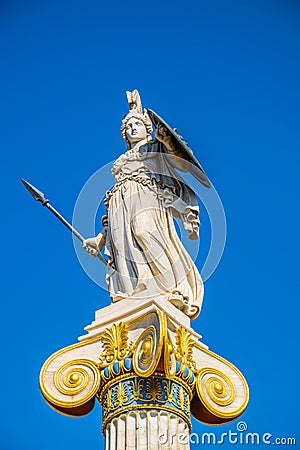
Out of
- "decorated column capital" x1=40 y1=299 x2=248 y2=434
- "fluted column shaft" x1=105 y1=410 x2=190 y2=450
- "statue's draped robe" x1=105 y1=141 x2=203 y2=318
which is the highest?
"statue's draped robe" x1=105 y1=141 x2=203 y2=318

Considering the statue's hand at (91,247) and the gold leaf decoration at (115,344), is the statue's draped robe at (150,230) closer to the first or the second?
the statue's hand at (91,247)

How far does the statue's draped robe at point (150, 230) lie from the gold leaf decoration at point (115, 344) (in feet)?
2.56

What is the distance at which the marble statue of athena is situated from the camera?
23.4 metres

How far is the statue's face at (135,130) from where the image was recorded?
25.7 meters

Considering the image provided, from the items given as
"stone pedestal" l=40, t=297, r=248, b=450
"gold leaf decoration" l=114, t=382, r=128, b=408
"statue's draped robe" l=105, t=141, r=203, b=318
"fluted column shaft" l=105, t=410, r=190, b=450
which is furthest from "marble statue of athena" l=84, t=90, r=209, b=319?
"fluted column shaft" l=105, t=410, r=190, b=450

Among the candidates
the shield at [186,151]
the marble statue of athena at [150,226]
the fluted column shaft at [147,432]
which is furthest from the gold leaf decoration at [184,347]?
the shield at [186,151]

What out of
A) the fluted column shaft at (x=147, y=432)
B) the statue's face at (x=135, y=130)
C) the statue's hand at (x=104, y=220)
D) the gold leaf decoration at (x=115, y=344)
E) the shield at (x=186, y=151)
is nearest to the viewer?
the fluted column shaft at (x=147, y=432)

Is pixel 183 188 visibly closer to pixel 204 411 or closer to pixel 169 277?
pixel 169 277

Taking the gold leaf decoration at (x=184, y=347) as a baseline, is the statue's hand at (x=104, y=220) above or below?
above

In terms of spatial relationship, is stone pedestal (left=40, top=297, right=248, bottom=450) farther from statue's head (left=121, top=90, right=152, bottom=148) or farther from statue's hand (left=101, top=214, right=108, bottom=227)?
statue's head (left=121, top=90, right=152, bottom=148)

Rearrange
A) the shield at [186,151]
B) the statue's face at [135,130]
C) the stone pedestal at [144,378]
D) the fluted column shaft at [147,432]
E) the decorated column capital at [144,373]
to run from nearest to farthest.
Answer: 1. the fluted column shaft at [147,432]
2. the stone pedestal at [144,378]
3. the decorated column capital at [144,373]
4. the shield at [186,151]
5. the statue's face at [135,130]

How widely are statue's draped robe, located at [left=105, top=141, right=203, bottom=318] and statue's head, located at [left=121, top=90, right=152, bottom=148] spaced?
474 millimetres

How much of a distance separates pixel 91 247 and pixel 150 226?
66.1 inches

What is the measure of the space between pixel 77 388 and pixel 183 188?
456cm
